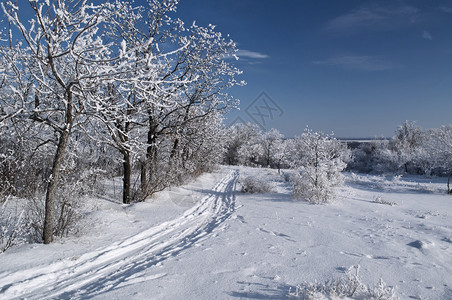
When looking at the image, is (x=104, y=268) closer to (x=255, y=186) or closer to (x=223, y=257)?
(x=223, y=257)

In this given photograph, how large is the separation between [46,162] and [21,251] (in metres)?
5.66

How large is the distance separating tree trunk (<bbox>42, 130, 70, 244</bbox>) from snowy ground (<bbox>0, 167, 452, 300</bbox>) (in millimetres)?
276

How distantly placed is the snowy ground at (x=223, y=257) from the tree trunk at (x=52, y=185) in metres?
0.28

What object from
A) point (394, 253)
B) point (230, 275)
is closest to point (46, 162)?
point (230, 275)

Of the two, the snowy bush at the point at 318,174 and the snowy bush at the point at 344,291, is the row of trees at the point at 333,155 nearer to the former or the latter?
the snowy bush at the point at 318,174

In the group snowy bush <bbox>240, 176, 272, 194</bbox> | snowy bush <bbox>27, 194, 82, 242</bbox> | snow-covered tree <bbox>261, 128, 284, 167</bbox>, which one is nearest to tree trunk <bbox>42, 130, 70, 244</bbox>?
snowy bush <bbox>27, 194, 82, 242</bbox>

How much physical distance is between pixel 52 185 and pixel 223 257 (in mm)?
3124

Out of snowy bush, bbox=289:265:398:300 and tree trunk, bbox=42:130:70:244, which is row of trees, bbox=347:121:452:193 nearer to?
snowy bush, bbox=289:265:398:300

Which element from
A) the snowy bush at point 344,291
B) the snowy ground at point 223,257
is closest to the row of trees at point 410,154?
the snowy ground at point 223,257

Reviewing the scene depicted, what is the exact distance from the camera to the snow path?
318 cm

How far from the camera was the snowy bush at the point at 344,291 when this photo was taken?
8.89 ft

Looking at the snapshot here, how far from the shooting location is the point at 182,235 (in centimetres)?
560

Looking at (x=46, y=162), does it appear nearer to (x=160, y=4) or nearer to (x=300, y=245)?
(x=160, y=4)

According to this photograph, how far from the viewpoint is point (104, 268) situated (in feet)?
12.6
